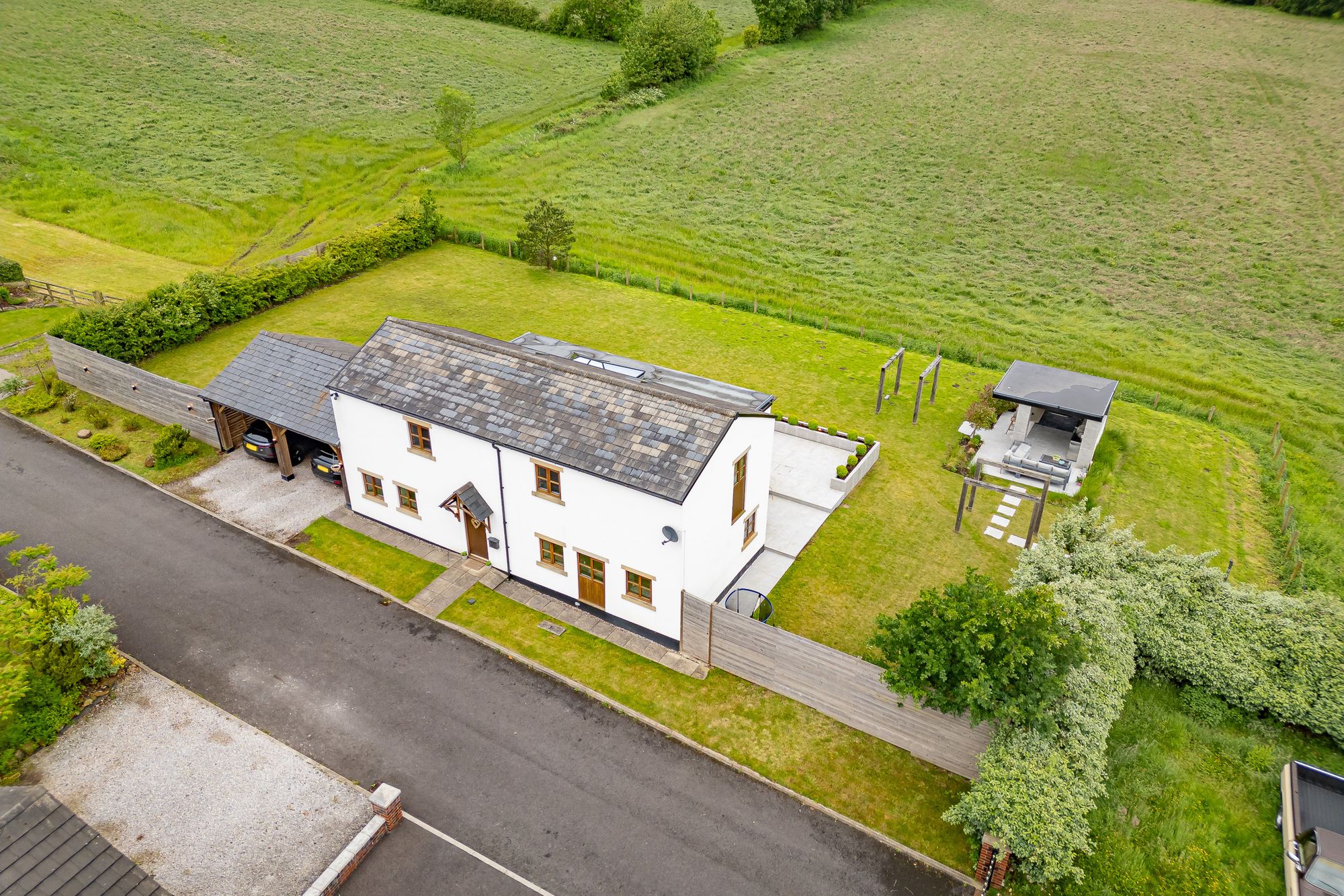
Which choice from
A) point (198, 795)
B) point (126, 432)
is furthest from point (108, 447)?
point (198, 795)

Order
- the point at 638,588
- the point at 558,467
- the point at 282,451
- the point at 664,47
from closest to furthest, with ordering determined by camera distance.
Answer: the point at 558,467 < the point at 638,588 < the point at 282,451 < the point at 664,47

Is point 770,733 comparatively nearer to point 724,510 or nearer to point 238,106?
point 724,510

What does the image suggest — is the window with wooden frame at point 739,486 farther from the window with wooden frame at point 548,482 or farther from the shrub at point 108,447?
the shrub at point 108,447

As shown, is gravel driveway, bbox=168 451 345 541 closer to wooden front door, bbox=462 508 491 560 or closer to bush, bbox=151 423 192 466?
bush, bbox=151 423 192 466

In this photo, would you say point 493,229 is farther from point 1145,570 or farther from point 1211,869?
point 1211,869

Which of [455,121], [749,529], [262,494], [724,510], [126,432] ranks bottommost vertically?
[262,494]

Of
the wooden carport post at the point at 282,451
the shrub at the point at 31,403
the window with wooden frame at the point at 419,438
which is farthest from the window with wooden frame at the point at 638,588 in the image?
the shrub at the point at 31,403

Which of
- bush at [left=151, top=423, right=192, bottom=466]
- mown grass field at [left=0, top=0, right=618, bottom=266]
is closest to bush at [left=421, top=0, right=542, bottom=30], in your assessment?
mown grass field at [left=0, top=0, right=618, bottom=266]
